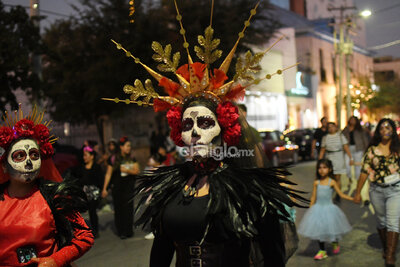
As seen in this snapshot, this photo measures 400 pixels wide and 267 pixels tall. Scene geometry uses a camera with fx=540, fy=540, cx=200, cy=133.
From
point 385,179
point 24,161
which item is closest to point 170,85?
point 24,161

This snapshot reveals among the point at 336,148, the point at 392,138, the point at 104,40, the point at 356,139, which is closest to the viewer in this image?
the point at 392,138

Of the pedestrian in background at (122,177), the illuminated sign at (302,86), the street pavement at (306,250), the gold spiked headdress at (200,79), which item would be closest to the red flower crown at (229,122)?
the gold spiked headdress at (200,79)

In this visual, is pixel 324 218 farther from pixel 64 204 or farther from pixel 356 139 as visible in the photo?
pixel 356 139

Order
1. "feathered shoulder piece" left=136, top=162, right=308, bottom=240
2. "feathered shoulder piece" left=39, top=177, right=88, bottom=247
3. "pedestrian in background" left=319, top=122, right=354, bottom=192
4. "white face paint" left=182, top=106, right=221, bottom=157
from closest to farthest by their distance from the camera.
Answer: "feathered shoulder piece" left=136, top=162, right=308, bottom=240, "white face paint" left=182, top=106, right=221, bottom=157, "feathered shoulder piece" left=39, top=177, right=88, bottom=247, "pedestrian in background" left=319, top=122, right=354, bottom=192

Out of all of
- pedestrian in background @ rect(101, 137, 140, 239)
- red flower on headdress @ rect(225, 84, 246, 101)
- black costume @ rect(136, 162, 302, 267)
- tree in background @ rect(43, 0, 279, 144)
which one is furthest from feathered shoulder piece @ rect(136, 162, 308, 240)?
tree in background @ rect(43, 0, 279, 144)

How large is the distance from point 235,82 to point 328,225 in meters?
4.31

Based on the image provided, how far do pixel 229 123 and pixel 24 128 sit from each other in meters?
1.49

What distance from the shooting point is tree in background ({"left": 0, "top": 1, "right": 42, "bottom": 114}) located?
12.1 metres

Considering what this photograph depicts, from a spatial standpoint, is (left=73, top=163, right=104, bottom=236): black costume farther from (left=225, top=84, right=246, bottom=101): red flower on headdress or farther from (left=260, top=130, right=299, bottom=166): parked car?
(left=260, top=130, right=299, bottom=166): parked car

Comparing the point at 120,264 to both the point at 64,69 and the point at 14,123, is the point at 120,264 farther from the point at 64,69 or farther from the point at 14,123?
the point at 64,69

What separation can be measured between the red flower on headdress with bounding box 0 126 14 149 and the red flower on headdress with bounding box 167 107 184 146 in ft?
3.70

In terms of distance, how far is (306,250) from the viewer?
306 inches

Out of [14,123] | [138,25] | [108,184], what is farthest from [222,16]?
[14,123]

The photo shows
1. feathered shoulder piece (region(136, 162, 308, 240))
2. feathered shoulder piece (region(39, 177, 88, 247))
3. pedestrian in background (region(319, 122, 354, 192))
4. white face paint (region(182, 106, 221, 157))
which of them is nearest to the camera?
feathered shoulder piece (region(136, 162, 308, 240))
